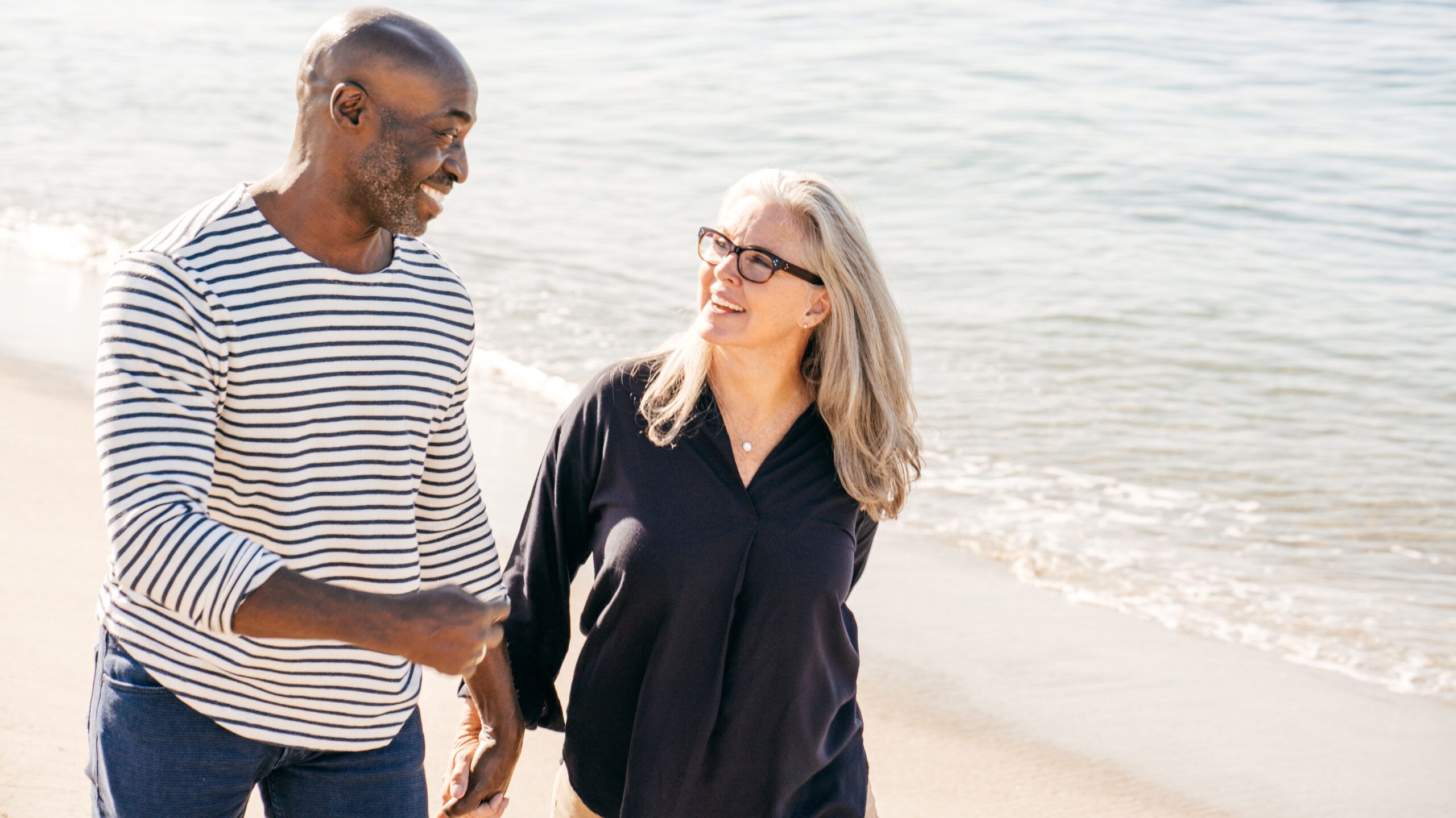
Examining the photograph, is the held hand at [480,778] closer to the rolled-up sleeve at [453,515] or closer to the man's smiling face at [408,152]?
the rolled-up sleeve at [453,515]

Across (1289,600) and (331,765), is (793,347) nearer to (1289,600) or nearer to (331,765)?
(331,765)

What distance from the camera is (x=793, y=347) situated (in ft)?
9.56

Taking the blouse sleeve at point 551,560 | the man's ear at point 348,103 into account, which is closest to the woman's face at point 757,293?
the blouse sleeve at point 551,560

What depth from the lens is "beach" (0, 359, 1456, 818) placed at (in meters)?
4.08

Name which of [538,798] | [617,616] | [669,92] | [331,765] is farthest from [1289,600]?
[669,92]

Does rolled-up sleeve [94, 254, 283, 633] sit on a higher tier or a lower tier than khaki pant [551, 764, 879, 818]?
higher

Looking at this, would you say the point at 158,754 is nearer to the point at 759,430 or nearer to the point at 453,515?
the point at 453,515

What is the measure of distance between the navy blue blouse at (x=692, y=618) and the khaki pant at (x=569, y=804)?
0.02 meters

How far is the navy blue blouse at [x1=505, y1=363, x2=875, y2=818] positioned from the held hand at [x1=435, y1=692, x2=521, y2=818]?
0.52 ft

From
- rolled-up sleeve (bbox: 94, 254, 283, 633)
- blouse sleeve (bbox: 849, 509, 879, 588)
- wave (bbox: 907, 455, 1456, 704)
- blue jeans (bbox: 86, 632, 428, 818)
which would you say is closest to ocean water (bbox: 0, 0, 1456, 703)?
wave (bbox: 907, 455, 1456, 704)

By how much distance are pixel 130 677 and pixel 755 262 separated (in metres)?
1.37

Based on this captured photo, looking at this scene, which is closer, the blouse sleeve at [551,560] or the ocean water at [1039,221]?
the blouse sleeve at [551,560]

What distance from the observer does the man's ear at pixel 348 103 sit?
2.07m

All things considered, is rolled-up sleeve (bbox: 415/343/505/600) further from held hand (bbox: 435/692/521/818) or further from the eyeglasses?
the eyeglasses
